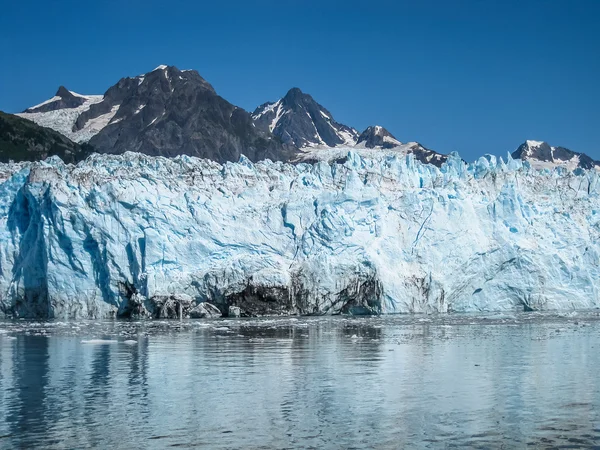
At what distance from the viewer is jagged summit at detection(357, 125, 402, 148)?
132 m

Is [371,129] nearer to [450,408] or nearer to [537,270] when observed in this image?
[537,270]

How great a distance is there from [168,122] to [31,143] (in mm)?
21347

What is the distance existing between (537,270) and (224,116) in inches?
3455

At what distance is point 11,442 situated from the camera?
8.83m

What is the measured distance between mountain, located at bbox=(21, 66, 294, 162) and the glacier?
2828 inches

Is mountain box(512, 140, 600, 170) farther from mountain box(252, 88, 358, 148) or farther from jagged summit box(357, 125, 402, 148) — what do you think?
mountain box(252, 88, 358, 148)

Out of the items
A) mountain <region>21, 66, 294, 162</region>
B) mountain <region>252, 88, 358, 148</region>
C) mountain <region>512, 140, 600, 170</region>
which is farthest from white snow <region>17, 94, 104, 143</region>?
mountain <region>512, 140, 600, 170</region>

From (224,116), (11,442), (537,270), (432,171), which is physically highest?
(224,116)

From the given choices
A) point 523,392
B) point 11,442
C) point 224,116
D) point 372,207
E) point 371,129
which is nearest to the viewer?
point 11,442

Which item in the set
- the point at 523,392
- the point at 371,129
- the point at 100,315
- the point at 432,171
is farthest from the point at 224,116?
the point at 523,392

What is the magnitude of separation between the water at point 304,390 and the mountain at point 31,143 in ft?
247

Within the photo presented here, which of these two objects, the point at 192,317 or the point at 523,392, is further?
the point at 192,317

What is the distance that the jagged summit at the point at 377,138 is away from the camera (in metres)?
132

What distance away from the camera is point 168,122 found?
10944cm
